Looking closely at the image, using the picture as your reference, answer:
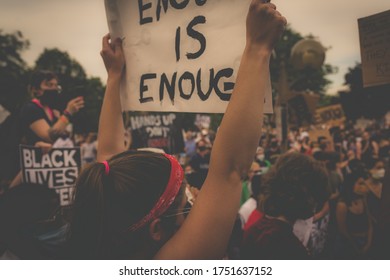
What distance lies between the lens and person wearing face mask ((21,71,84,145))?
3.06 meters

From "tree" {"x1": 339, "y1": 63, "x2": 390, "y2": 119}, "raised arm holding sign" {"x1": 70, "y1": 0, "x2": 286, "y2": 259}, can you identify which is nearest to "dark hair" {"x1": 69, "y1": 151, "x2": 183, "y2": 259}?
"raised arm holding sign" {"x1": 70, "y1": 0, "x2": 286, "y2": 259}

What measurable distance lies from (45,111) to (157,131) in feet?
14.5

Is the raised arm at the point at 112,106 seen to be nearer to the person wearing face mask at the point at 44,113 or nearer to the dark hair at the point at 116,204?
the dark hair at the point at 116,204

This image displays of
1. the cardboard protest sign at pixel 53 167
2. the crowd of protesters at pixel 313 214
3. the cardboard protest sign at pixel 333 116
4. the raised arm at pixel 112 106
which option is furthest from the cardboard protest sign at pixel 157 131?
the raised arm at pixel 112 106

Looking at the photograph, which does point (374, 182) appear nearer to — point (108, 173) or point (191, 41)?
point (191, 41)

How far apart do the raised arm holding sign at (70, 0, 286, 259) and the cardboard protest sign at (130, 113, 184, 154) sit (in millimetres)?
6309

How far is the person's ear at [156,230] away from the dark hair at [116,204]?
16mm

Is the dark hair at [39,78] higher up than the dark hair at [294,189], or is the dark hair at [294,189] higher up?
the dark hair at [39,78]

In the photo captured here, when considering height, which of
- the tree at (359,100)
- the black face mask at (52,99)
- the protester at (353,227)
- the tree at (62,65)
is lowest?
the protester at (353,227)

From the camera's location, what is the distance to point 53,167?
3.27 metres

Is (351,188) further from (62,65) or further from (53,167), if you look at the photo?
(62,65)

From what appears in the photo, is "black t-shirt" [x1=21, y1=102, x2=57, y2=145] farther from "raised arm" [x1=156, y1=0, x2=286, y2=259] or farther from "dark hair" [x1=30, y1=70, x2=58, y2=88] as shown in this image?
"raised arm" [x1=156, y1=0, x2=286, y2=259]

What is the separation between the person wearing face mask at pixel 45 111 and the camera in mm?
3061

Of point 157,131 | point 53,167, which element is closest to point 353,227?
point 53,167
